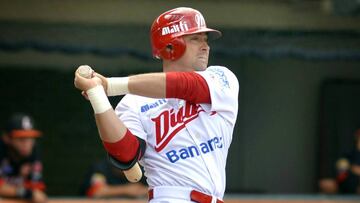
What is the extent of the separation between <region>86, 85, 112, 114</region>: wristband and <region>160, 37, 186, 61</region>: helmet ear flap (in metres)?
0.47

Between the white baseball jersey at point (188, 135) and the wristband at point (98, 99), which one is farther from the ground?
the wristband at point (98, 99)

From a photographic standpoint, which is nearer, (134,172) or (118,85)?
(118,85)

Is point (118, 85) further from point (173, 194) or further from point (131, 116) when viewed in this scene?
point (173, 194)

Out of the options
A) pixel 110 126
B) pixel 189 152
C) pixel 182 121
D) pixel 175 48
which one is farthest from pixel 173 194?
pixel 175 48

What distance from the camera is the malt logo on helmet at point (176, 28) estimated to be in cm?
370

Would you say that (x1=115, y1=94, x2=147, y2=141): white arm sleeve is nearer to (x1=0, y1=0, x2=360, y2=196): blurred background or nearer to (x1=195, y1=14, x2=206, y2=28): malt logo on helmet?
(x1=195, y1=14, x2=206, y2=28): malt logo on helmet

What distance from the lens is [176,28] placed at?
3709 millimetres

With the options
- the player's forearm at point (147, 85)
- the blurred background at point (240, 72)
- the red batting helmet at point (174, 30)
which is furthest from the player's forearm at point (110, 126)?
the blurred background at point (240, 72)

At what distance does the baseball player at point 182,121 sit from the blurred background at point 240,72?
189 inches

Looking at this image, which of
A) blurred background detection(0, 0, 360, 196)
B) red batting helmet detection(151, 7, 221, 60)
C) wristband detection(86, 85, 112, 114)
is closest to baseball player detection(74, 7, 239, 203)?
red batting helmet detection(151, 7, 221, 60)

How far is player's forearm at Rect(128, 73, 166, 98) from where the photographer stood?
340 centimetres

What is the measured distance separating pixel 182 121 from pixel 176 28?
1.20ft

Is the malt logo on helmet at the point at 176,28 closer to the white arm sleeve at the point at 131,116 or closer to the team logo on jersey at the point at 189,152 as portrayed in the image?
the white arm sleeve at the point at 131,116

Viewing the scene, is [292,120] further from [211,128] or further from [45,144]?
[211,128]
